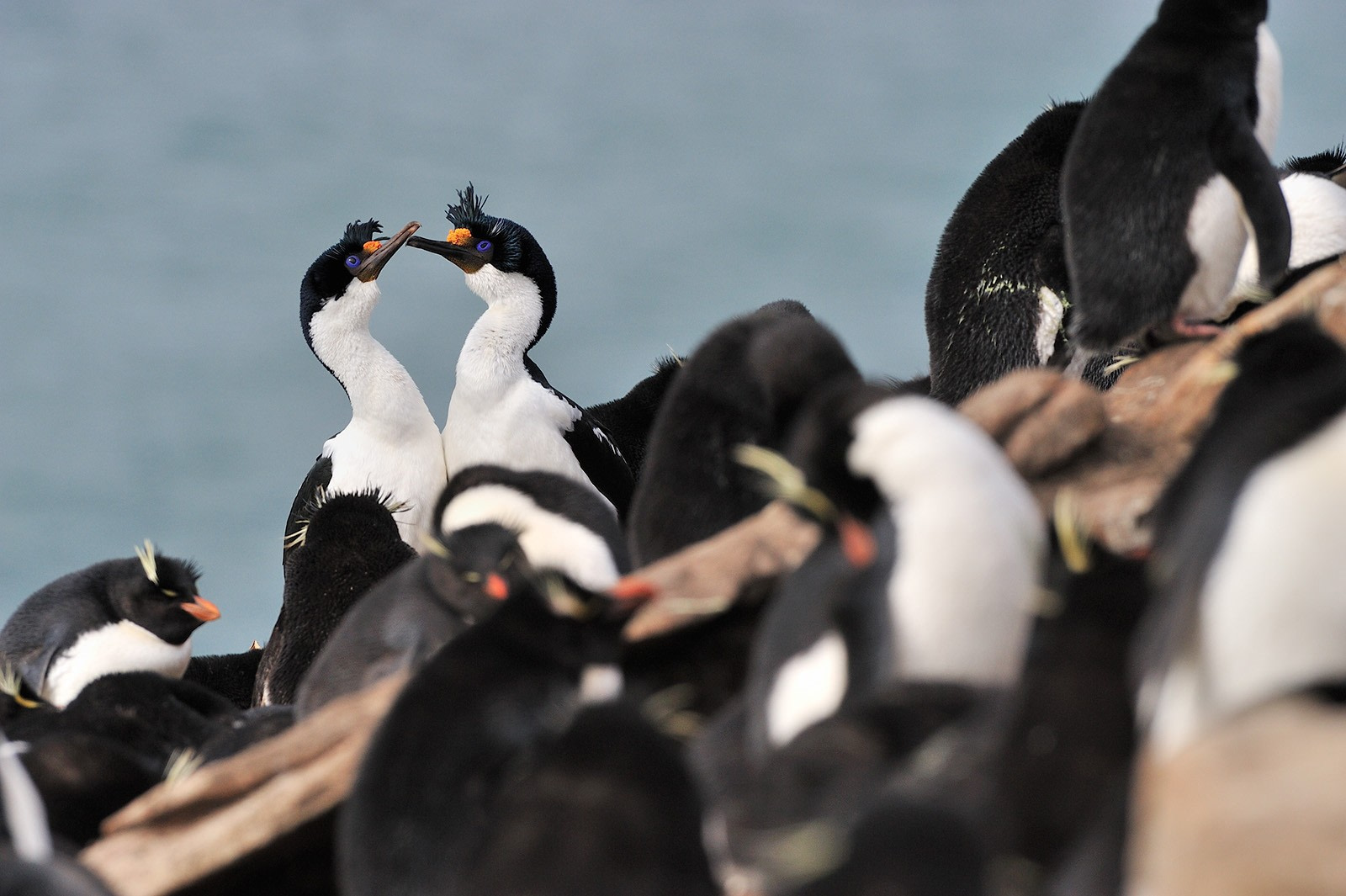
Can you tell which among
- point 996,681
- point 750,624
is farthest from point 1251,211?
Result: point 996,681

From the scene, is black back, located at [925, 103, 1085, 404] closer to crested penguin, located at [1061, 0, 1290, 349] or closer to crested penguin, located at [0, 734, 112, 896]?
crested penguin, located at [1061, 0, 1290, 349]

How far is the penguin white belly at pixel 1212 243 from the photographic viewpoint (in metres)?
4.36

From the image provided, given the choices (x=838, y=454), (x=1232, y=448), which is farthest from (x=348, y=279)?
(x=1232, y=448)

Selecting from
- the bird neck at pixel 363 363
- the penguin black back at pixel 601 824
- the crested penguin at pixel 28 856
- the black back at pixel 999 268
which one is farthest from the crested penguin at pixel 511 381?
the penguin black back at pixel 601 824

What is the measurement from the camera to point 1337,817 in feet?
5.59

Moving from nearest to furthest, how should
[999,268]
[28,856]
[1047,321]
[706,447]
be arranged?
[28,856] → [706,447] → [1047,321] → [999,268]

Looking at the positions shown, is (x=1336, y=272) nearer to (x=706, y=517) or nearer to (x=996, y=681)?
(x=706, y=517)

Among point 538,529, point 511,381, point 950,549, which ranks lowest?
point 950,549

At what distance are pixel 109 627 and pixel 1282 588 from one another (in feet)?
15.2

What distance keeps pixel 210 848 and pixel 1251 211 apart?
3198 millimetres

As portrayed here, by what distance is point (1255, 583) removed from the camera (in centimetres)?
194

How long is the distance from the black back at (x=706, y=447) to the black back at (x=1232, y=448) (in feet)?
4.37

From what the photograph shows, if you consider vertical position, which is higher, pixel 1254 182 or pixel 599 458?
pixel 599 458

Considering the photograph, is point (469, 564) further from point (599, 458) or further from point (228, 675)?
point (599, 458)
